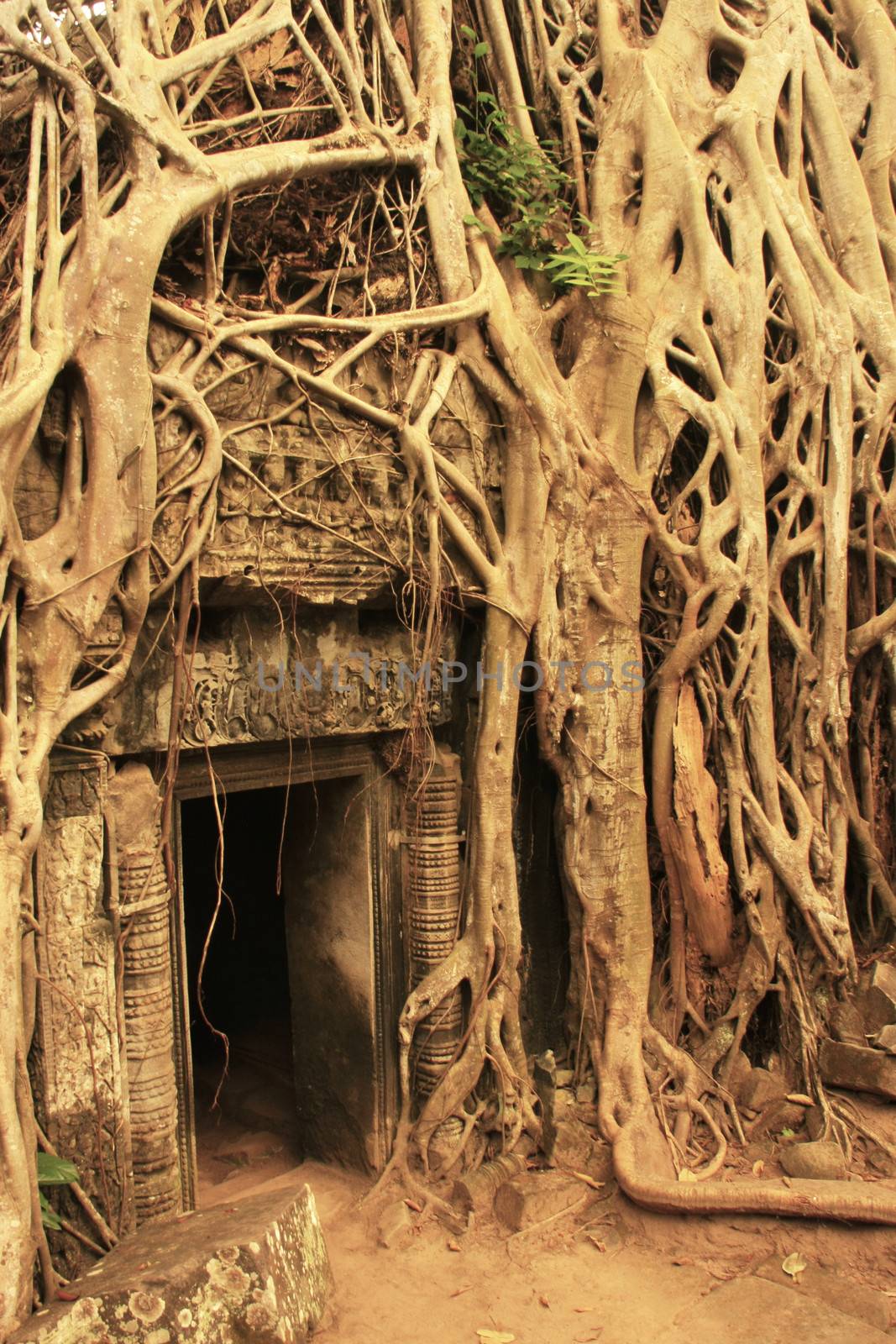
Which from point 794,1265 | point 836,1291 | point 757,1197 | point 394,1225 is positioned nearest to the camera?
point 836,1291

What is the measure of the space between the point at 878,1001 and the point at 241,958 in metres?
3.04

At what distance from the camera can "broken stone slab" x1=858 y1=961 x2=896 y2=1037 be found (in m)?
3.96

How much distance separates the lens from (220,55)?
125 inches

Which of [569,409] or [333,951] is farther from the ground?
[569,409]

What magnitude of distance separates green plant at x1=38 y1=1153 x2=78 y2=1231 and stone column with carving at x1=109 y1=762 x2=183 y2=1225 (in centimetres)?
33

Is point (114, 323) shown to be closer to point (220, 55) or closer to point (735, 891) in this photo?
point (220, 55)

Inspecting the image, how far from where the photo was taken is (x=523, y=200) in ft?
13.3

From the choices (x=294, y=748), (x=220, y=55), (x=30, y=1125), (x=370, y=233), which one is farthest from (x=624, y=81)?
(x=30, y=1125)

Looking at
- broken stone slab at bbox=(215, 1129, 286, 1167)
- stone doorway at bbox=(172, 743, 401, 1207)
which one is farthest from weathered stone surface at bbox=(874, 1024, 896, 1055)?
broken stone slab at bbox=(215, 1129, 286, 1167)

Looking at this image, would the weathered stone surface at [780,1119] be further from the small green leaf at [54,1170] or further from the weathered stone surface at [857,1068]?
the small green leaf at [54,1170]

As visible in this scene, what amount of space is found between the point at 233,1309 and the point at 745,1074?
2.22m

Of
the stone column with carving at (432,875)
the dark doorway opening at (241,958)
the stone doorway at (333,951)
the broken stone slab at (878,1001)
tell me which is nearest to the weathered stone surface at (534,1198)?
the stone column with carving at (432,875)

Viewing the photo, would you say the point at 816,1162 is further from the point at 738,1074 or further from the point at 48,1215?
the point at 48,1215

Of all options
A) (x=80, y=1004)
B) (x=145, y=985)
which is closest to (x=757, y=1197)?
(x=145, y=985)
